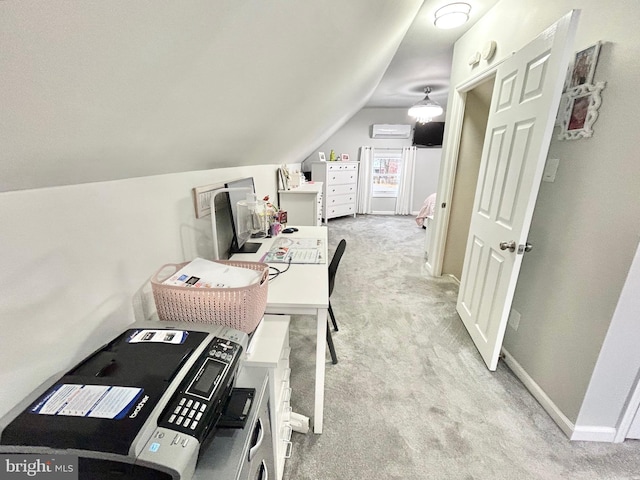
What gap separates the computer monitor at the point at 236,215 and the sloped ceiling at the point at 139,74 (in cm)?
34

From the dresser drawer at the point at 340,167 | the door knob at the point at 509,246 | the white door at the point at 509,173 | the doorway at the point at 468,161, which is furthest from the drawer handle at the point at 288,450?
the dresser drawer at the point at 340,167

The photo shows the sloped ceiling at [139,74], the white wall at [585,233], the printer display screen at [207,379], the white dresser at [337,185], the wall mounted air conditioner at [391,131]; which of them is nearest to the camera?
the sloped ceiling at [139,74]

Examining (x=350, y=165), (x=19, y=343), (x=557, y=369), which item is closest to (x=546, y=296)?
(x=557, y=369)

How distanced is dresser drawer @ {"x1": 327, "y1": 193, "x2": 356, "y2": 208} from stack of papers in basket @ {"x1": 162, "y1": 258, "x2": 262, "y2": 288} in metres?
4.71

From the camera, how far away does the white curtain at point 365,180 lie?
240 inches

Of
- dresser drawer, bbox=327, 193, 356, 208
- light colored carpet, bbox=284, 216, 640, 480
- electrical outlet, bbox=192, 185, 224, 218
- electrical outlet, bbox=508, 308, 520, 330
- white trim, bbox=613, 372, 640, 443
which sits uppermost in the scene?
electrical outlet, bbox=192, 185, 224, 218

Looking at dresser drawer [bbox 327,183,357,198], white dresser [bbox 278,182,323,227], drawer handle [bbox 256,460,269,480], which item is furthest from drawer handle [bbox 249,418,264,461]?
dresser drawer [bbox 327,183,357,198]

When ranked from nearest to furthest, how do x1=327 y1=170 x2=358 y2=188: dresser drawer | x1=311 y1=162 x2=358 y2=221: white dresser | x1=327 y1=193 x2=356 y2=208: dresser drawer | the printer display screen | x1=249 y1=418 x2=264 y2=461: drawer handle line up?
the printer display screen → x1=249 y1=418 x2=264 y2=461: drawer handle → x1=311 y1=162 x2=358 y2=221: white dresser → x1=327 y1=170 x2=358 y2=188: dresser drawer → x1=327 y1=193 x2=356 y2=208: dresser drawer

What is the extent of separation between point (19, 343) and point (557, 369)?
7.05 ft

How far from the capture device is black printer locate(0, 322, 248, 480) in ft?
1.43

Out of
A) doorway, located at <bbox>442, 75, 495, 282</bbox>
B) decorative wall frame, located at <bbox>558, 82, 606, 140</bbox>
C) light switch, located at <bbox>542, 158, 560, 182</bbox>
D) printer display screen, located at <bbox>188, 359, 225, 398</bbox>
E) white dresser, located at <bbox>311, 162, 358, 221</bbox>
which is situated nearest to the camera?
printer display screen, located at <bbox>188, 359, 225, 398</bbox>

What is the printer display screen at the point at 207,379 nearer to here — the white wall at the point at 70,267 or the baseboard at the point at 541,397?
the white wall at the point at 70,267

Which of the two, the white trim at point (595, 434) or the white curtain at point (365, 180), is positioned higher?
the white curtain at point (365, 180)

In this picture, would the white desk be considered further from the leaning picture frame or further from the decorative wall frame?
the leaning picture frame
